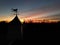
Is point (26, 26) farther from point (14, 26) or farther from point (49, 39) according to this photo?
point (49, 39)

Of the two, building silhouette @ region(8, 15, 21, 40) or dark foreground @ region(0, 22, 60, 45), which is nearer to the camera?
dark foreground @ region(0, 22, 60, 45)

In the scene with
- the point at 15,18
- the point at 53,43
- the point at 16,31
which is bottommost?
the point at 53,43

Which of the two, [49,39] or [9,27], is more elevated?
[9,27]

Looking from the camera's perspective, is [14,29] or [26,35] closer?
[14,29]

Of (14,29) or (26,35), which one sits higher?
(14,29)

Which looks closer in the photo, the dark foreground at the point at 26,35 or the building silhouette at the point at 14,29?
the dark foreground at the point at 26,35

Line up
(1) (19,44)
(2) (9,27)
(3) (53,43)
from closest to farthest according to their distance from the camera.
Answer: (1) (19,44), (3) (53,43), (2) (9,27)

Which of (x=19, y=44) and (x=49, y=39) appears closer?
(x=19, y=44)

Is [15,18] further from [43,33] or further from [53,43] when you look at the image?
[53,43]

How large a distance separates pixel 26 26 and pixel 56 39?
5.38 m

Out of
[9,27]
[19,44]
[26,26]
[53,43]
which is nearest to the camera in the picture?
[19,44]

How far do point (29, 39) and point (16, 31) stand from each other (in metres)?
2.17

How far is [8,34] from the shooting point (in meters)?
19.0

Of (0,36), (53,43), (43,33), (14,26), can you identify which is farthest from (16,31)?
(53,43)
